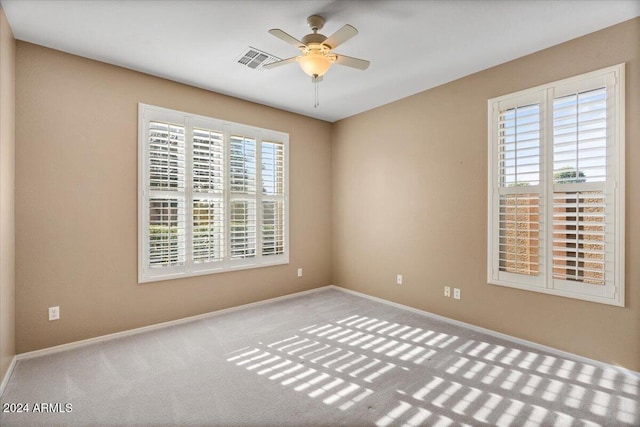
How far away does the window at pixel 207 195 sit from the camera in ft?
11.5

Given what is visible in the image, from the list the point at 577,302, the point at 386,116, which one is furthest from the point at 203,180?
the point at 577,302

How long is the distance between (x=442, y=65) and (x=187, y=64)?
2.66 metres

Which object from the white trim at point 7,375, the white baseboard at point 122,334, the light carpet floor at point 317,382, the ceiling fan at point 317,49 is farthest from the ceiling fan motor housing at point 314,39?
the white trim at point 7,375

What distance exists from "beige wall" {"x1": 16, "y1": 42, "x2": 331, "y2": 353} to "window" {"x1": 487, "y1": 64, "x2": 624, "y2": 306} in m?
3.42

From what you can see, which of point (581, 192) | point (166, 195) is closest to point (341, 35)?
point (581, 192)

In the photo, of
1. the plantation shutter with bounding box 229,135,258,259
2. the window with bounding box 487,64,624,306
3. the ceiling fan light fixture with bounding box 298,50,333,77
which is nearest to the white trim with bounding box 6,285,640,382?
the window with bounding box 487,64,624,306

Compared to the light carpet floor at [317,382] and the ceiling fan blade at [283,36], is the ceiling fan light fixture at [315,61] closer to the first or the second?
the ceiling fan blade at [283,36]

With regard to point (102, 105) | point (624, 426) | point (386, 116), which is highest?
point (386, 116)

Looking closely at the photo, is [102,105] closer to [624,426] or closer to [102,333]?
[102,333]

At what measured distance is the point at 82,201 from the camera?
10.1 ft

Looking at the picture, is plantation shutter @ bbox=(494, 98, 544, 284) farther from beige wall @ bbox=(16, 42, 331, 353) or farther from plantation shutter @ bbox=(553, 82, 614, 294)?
beige wall @ bbox=(16, 42, 331, 353)

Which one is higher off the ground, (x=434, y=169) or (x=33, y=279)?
(x=434, y=169)

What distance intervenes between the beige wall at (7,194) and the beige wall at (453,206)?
391 centimetres

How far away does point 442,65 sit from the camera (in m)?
3.29
